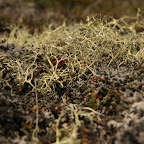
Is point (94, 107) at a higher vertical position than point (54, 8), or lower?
lower

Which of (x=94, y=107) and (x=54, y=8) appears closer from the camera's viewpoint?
(x=94, y=107)

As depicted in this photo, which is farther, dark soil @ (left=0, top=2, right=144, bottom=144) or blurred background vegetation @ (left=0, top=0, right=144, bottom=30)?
blurred background vegetation @ (left=0, top=0, right=144, bottom=30)

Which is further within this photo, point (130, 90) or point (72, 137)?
point (130, 90)

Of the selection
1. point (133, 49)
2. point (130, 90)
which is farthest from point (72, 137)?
point (133, 49)

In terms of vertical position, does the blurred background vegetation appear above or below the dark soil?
above

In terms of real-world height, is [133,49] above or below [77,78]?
above

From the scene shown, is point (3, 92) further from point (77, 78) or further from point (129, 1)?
point (129, 1)

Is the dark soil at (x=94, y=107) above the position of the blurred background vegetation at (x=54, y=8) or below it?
below

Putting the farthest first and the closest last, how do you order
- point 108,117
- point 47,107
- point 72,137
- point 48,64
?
point 48,64, point 47,107, point 108,117, point 72,137

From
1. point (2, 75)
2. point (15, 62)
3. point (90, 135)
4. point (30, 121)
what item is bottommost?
point (90, 135)

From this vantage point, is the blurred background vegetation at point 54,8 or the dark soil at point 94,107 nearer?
the dark soil at point 94,107

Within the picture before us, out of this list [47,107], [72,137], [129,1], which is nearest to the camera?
[72,137]
